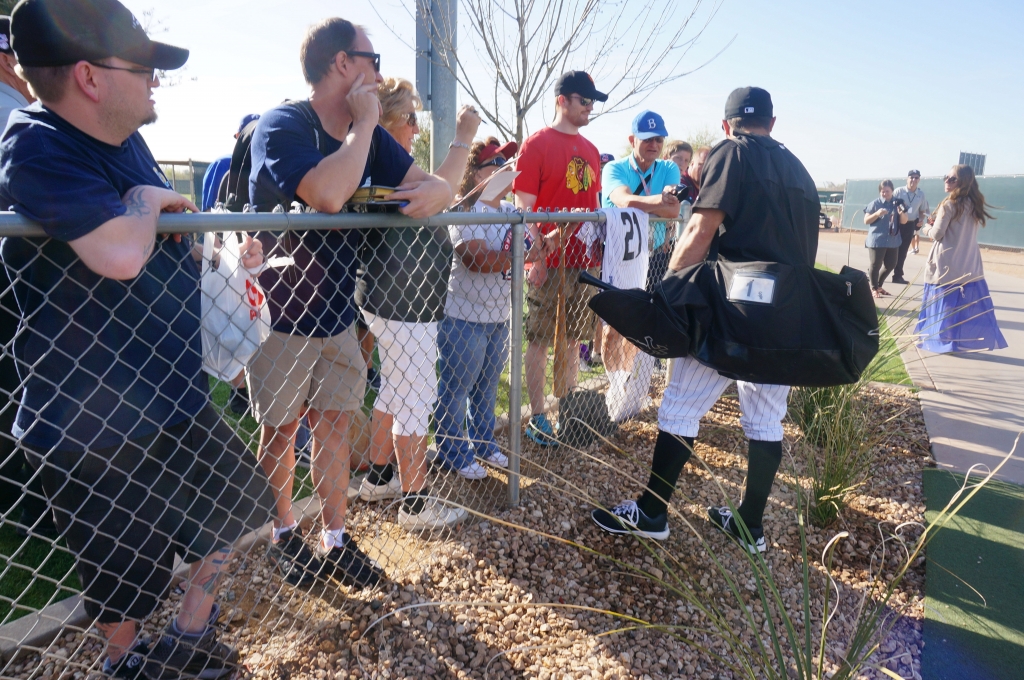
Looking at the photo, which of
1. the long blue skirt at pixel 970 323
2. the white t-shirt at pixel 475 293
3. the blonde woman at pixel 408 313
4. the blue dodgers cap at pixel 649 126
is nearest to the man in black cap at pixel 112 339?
the blonde woman at pixel 408 313

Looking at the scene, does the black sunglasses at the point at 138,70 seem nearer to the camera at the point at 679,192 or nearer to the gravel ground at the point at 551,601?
the gravel ground at the point at 551,601

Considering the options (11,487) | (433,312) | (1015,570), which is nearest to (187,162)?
(11,487)

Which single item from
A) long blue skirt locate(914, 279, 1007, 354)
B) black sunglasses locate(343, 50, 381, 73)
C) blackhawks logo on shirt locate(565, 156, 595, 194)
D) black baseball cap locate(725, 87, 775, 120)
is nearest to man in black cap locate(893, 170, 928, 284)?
long blue skirt locate(914, 279, 1007, 354)

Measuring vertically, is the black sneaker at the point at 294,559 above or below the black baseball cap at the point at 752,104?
below

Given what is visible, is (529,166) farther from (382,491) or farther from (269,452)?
(269,452)

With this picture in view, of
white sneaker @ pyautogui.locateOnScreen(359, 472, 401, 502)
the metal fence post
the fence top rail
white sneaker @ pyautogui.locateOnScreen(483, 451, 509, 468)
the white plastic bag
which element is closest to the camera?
the fence top rail

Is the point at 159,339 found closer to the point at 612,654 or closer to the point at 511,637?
the point at 511,637

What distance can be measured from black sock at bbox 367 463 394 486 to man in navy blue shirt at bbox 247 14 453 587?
68cm

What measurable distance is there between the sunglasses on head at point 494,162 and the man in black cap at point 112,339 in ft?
6.05

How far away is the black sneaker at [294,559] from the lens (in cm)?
234

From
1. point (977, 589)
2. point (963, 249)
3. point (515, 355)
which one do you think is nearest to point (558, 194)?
point (515, 355)

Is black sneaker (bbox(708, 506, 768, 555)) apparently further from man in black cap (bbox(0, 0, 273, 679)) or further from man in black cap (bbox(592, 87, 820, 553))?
man in black cap (bbox(0, 0, 273, 679))

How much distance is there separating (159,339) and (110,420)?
23 cm

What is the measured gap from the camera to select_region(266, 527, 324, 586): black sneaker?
234cm
